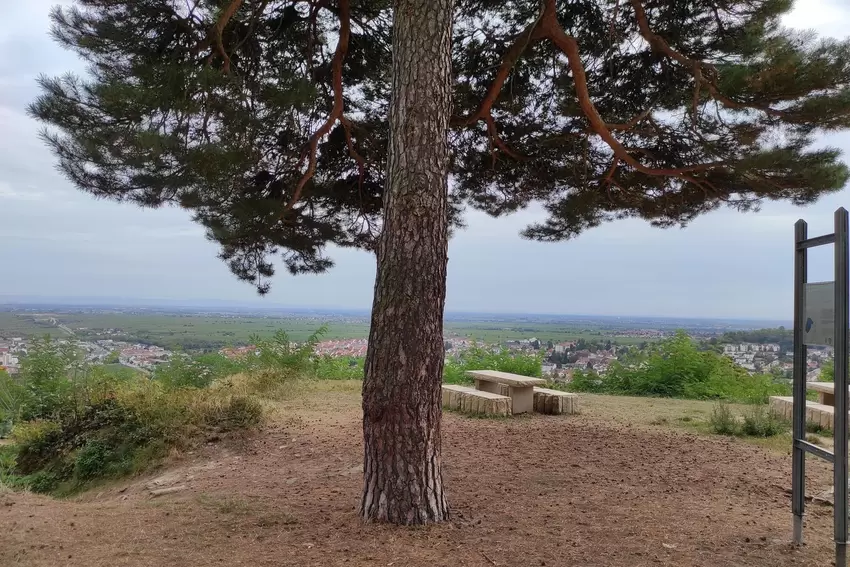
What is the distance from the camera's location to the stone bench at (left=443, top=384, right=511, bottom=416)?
304 inches

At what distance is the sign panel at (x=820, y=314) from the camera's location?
9.26 ft

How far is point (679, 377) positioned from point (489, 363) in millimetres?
3332

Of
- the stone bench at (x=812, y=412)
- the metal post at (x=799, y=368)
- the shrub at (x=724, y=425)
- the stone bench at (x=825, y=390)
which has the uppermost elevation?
the metal post at (x=799, y=368)

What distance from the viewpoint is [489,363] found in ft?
38.3

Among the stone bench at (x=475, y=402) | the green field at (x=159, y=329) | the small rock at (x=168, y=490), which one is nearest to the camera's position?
the small rock at (x=168, y=490)

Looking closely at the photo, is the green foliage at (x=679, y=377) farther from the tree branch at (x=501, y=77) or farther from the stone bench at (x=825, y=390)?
the tree branch at (x=501, y=77)

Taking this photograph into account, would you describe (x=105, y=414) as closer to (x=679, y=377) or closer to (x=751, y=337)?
(x=679, y=377)

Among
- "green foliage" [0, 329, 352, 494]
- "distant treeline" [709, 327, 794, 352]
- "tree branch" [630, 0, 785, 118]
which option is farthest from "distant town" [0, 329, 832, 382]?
"tree branch" [630, 0, 785, 118]

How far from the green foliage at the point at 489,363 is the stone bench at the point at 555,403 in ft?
8.82

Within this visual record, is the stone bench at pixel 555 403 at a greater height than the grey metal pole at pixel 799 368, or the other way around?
the grey metal pole at pixel 799 368

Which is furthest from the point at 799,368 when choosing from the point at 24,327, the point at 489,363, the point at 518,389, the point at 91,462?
the point at 24,327

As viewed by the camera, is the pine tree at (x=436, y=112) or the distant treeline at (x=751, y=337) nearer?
the pine tree at (x=436, y=112)

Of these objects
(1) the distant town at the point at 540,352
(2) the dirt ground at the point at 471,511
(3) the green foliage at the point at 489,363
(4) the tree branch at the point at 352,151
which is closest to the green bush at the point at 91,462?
(2) the dirt ground at the point at 471,511

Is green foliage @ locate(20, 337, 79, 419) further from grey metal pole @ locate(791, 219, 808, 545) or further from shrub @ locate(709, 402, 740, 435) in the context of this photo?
grey metal pole @ locate(791, 219, 808, 545)
